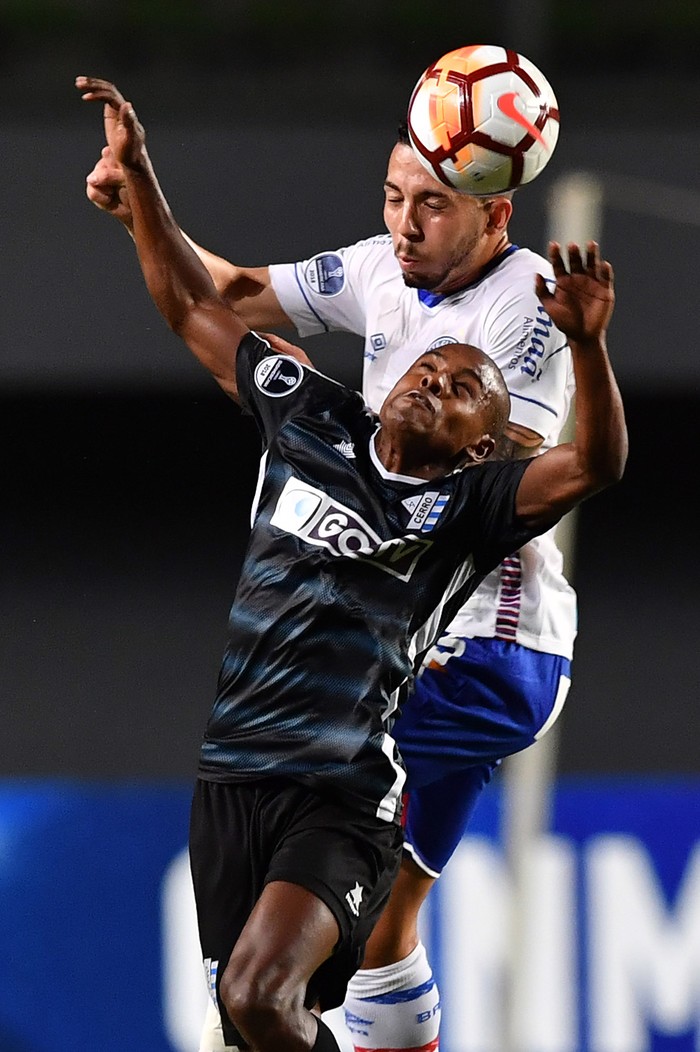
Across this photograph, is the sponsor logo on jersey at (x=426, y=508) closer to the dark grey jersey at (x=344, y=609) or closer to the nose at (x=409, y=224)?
the dark grey jersey at (x=344, y=609)

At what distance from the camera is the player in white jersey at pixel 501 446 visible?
3863 mm

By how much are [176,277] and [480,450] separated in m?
0.76

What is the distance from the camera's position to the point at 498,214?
3.92 metres

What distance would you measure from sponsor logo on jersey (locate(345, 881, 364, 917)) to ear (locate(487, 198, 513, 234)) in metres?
1.44

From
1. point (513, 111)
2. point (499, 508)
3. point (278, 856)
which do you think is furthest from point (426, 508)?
point (513, 111)

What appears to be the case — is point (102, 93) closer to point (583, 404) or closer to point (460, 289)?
point (460, 289)

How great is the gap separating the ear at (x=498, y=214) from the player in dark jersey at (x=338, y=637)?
405 mm

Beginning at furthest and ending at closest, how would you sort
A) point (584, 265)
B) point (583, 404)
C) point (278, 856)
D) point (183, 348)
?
1. point (183, 348)
2. point (278, 856)
3. point (583, 404)
4. point (584, 265)

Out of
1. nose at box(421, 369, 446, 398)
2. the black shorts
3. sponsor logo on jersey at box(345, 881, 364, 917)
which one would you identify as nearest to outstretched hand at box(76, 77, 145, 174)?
nose at box(421, 369, 446, 398)

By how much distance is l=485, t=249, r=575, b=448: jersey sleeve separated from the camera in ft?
12.6

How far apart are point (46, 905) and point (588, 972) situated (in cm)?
215

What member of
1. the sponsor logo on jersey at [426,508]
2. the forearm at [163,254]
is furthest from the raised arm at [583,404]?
the forearm at [163,254]

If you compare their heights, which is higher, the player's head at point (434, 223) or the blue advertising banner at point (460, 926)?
the player's head at point (434, 223)

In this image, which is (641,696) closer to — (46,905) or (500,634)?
(46,905)
